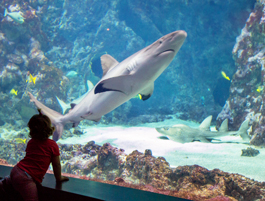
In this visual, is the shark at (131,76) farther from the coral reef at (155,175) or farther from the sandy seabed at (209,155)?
the sandy seabed at (209,155)

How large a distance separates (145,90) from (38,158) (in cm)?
185

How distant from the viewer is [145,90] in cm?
→ 283

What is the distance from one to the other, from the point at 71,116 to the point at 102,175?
5.21ft

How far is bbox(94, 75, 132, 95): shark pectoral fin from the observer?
2175 millimetres

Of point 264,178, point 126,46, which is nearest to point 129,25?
point 126,46

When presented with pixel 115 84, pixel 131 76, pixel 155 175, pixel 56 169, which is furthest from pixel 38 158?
pixel 155 175

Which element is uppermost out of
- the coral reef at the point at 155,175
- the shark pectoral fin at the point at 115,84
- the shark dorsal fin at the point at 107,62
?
the shark dorsal fin at the point at 107,62

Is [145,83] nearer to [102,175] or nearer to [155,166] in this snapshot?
[155,166]

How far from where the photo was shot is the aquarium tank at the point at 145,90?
2453 mm

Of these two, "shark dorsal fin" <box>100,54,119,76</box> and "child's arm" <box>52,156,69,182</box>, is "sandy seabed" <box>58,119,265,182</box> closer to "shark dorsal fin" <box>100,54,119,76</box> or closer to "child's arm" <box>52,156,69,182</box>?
"shark dorsal fin" <box>100,54,119,76</box>

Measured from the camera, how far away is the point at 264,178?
2.84 metres

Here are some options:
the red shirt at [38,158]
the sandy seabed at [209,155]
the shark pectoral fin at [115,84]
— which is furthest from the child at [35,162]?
the sandy seabed at [209,155]

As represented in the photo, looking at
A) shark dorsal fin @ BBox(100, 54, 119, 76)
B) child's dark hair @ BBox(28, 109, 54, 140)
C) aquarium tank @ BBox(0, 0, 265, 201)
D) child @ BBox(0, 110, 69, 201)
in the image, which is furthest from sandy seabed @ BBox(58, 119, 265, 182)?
child's dark hair @ BBox(28, 109, 54, 140)

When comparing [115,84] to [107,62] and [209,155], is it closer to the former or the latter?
[107,62]
